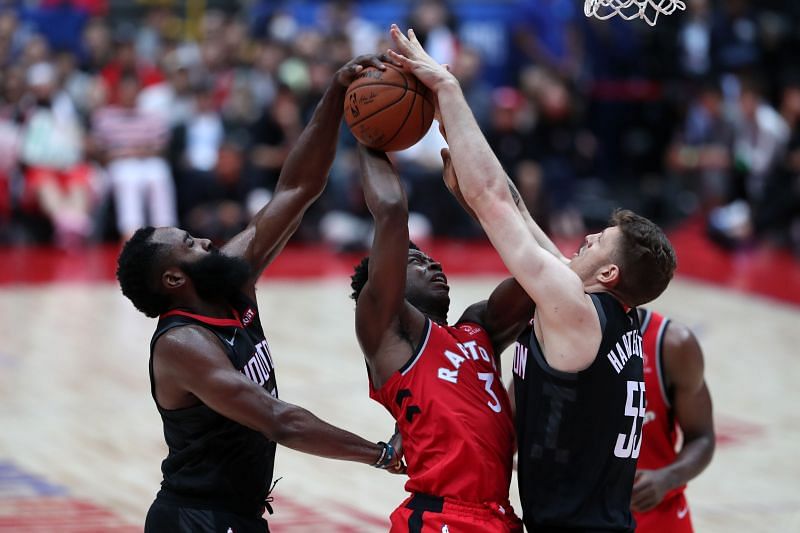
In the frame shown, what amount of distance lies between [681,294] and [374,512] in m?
6.96

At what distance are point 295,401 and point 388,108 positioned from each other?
5135mm

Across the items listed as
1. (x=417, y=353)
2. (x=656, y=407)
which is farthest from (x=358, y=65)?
(x=656, y=407)

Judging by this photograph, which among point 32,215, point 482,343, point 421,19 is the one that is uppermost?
point 421,19

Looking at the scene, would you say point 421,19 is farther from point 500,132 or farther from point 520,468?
point 520,468

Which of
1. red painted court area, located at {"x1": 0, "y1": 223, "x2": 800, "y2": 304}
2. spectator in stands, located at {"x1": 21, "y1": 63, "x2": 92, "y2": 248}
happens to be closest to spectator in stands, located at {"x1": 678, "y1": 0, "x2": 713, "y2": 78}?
red painted court area, located at {"x1": 0, "y1": 223, "x2": 800, "y2": 304}

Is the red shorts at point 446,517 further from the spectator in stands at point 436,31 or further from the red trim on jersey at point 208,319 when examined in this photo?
the spectator in stands at point 436,31

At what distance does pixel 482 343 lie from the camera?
4492 millimetres

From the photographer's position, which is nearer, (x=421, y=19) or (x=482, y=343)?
(x=482, y=343)

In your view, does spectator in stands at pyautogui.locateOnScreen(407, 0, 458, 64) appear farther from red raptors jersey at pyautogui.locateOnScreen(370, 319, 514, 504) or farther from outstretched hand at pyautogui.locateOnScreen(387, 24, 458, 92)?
red raptors jersey at pyautogui.locateOnScreen(370, 319, 514, 504)

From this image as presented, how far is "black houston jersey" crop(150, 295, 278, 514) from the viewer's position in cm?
447

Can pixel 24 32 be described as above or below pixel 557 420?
above

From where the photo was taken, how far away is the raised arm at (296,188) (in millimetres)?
4977

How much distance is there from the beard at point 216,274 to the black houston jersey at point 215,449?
0.12 meters

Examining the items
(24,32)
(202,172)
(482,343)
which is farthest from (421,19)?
(482,343)
